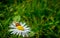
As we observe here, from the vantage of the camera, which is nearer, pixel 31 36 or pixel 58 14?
pixel 31 36

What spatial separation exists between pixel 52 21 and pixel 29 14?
28cm

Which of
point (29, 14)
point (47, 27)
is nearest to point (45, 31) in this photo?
point (47, 27)

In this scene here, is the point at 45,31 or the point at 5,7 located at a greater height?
the point at 5,7

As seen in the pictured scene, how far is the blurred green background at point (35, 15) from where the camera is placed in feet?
7.24

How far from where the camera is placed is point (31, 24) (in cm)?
230

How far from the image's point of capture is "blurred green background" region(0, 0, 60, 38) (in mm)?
2206

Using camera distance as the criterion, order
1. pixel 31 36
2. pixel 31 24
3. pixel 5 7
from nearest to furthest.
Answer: pixel 31 36 → pixel 31 24 → pixel 5 7

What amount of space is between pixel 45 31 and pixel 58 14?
366 millimetres

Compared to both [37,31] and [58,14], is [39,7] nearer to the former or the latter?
[58,14]

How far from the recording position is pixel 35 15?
2.41 metres

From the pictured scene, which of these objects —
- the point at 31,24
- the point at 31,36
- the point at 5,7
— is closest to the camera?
the point at 31,36

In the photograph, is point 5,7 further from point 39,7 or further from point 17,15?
point 39,7

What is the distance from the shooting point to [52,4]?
2.61 meters

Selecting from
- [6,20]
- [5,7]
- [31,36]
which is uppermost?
[5,7]
